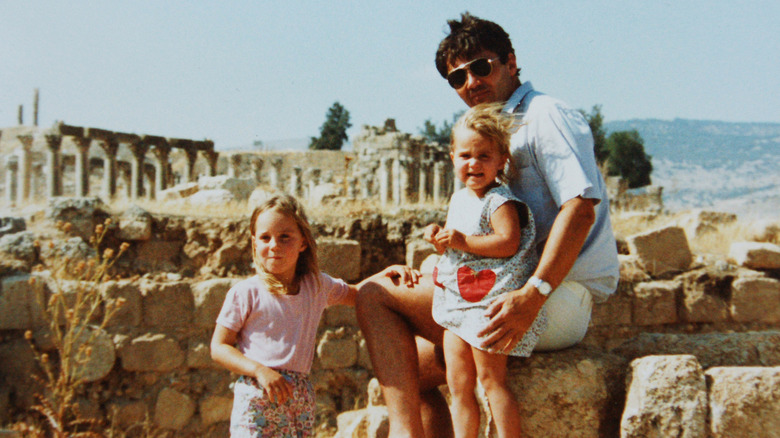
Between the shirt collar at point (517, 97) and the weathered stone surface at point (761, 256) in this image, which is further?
the weathered stone surface at point (761, 256)

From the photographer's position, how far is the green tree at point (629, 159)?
44.2 m

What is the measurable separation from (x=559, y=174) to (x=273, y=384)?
155 cm

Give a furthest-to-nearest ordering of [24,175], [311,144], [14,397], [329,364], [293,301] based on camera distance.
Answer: [311,144], [24,175], [329,364], [14,397], [293,301]

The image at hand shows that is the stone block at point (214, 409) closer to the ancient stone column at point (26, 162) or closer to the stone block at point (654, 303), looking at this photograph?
the stone block at point (654, 303)

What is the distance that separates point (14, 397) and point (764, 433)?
6651mm

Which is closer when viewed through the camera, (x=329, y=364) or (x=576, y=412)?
(x=576, y=412)

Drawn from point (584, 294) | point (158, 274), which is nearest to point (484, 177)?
point (584, 294)

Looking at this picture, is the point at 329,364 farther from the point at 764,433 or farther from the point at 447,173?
the point at 447,173

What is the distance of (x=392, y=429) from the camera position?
106 inches

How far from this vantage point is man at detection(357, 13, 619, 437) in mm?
2533

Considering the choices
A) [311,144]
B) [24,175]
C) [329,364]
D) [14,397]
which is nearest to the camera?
[14,397]

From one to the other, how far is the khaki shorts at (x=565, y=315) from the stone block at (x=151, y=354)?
478 centimetres

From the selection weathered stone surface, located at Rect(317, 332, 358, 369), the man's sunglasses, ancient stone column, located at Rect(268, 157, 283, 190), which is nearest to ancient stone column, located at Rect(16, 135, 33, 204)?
ancient stone column, located at Rect(268, 157, 283, 190)

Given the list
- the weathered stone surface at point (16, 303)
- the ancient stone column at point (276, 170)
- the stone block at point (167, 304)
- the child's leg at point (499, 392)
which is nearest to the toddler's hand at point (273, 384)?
the child's leg at point (499, 392)
